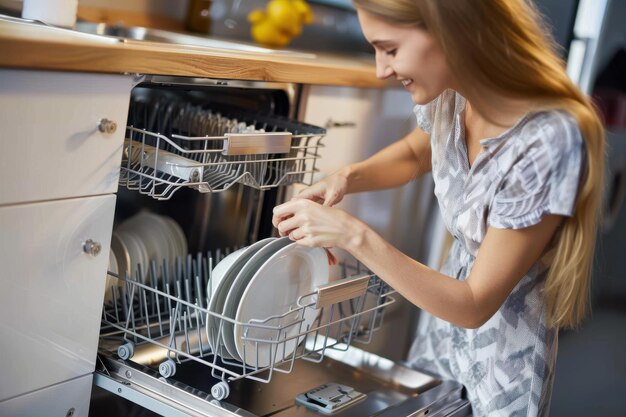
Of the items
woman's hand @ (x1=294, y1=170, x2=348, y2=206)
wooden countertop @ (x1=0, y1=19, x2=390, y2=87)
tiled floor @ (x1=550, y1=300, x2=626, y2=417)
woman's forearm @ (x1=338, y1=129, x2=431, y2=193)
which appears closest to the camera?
wooden countertop @ (x1=0, y1=19, x2=390, y2=87)

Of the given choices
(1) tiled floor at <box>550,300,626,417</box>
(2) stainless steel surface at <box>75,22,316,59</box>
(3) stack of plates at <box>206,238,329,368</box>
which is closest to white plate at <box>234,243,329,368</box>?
(3) stack of plates at <box>206,238,329,368</box>

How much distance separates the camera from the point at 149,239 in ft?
5.58

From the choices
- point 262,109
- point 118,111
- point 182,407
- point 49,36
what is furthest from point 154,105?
point 182,407

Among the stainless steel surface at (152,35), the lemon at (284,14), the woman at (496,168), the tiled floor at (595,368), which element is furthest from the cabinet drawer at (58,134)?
the tiled floor at (595,368)

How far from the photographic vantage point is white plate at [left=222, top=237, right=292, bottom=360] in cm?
128

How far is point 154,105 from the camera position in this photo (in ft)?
5.46

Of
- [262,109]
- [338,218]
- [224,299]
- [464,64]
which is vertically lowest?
[224,299]

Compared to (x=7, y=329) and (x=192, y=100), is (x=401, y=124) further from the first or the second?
(x=7, y=329)

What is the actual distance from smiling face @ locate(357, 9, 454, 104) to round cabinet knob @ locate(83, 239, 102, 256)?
1.59ft

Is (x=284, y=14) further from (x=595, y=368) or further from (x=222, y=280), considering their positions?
(x=595, y=368)

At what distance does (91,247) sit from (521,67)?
67cm

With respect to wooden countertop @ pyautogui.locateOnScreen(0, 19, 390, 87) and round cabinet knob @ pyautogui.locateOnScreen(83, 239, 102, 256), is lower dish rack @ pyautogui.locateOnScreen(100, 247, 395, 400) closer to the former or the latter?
round cabinet knob @ pyautogui.locateOnScreen(83, 239, 102, 256)

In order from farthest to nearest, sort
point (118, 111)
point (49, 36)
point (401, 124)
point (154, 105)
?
point (401, 124) → point (154, 105) → point (118, 111) → point (49, 36)

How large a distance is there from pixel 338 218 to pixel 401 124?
0.92m
